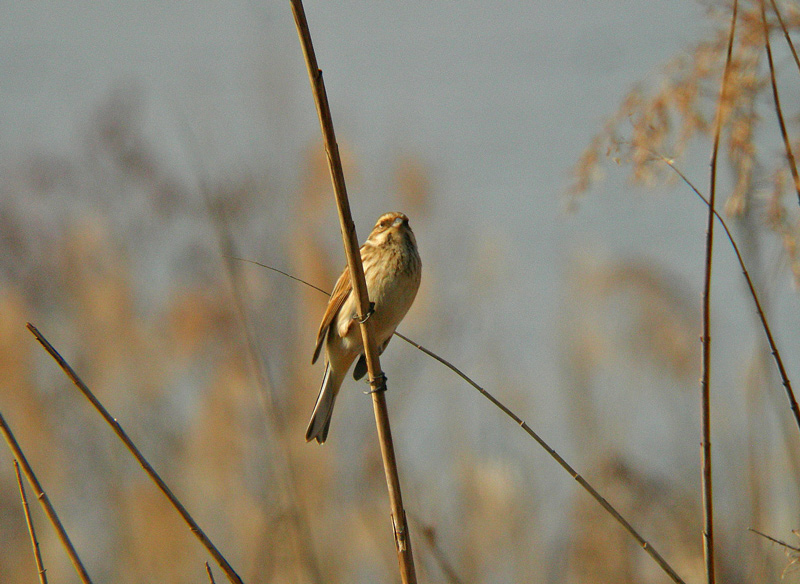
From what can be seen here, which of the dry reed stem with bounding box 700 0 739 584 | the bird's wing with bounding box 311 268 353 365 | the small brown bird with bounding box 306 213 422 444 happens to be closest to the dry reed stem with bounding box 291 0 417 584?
the dry reed stem with bounding box 700 0 739 584

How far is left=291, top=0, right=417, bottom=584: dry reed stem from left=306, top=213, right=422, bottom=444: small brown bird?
1672 millimetres

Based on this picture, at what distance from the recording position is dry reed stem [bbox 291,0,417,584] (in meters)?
1.42

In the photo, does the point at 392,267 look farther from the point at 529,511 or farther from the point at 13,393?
the point at 13,393

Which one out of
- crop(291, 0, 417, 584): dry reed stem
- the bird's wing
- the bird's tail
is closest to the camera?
crop(291, 0, 417, 584): dry reed stem

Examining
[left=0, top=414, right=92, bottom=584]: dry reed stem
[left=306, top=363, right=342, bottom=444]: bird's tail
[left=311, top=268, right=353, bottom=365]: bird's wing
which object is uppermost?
[left=0, top=414, right=92, bottom=584]: dry reed stem

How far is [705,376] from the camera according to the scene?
4.75 ft

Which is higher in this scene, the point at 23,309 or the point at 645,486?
the point at 645,486

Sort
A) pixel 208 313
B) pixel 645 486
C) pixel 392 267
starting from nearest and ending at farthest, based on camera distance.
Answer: pixel 645 486 → pixel 392 267 → pixel 208 313

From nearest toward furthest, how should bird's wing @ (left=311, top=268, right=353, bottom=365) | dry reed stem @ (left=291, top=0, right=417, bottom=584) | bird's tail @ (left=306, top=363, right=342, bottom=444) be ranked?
dry reed stem @ (left=291, top=0, right=417, bottom=584)
bird's tail @ (left=306, top=363, right=342, bottom=444)
bird's wing @ (left=311, top=268, right=353, bottom=365)

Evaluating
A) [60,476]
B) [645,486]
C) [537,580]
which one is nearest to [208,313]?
[60,476]

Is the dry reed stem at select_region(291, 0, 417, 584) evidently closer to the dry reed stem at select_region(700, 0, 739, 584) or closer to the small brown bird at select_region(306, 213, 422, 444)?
the dry reed stem at select_region(700, 0, 739, 584)

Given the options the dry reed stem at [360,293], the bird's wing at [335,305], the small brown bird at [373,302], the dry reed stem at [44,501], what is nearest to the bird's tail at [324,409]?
the small brown bird at [373,302]

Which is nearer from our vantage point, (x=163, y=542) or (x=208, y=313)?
(x=163, y=542)

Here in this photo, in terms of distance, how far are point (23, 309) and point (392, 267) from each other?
4.64 meters
